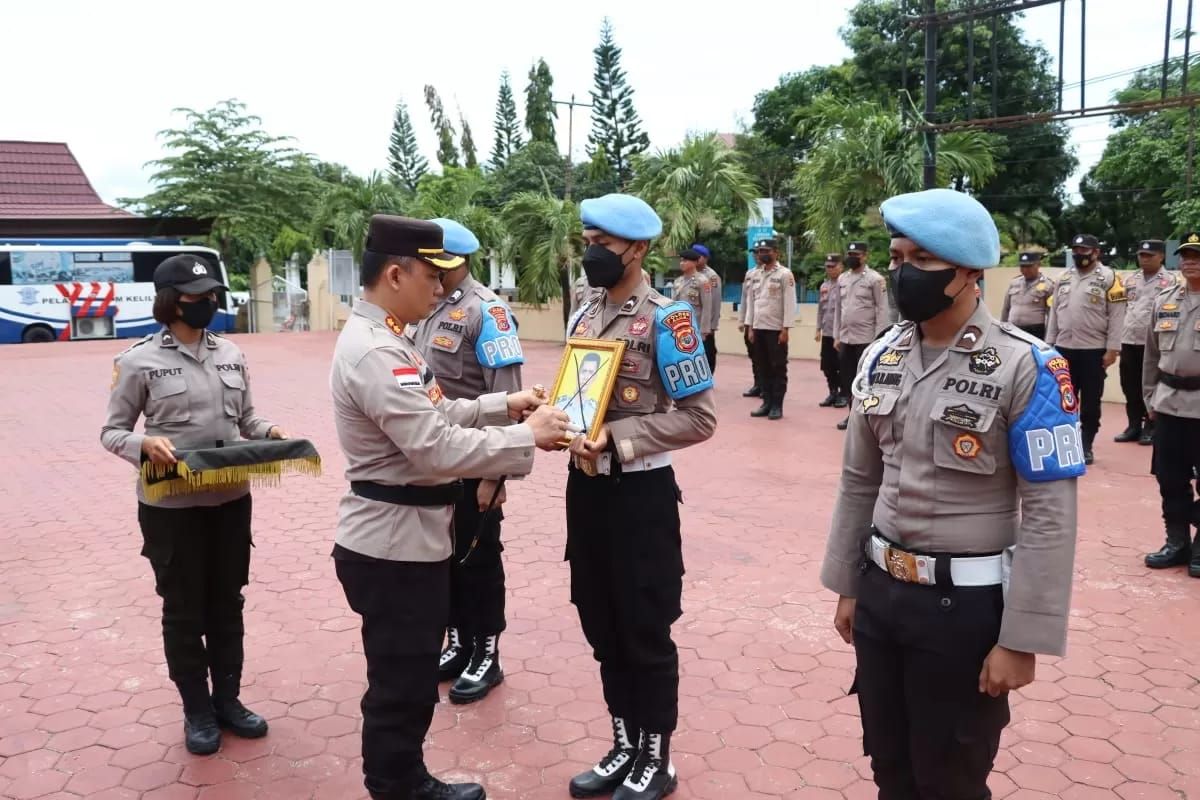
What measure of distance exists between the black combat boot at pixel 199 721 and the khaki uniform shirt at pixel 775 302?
7.88 m

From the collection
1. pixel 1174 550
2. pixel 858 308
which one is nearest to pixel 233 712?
pixel 1174 550

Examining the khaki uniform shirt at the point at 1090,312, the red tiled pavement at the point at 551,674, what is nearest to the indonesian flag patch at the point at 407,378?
the red tiled pavement at the point at 551,674

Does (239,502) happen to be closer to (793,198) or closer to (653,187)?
(653,187)

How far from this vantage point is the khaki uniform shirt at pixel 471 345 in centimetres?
361

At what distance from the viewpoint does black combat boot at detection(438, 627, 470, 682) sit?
3.88 metres

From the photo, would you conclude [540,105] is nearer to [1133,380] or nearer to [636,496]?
[1133,380]

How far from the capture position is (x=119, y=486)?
7.59 m

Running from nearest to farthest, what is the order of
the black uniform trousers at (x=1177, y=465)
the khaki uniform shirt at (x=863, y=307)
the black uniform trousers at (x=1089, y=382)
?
the black uniform trousers at (x=1177, y=465)
the black uniform trousers at (x=1089, y=382)
the khaki uniform shirt at (x=863, y=307)

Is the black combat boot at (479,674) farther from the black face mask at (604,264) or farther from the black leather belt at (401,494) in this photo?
the black face mask at (604,264)

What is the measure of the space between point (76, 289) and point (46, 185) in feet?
26.2

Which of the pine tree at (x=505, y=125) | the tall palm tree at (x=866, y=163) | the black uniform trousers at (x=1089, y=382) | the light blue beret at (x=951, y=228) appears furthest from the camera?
the pine tree at (x=505, y=125)

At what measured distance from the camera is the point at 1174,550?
204 inches

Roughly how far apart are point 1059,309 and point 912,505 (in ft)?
22.8

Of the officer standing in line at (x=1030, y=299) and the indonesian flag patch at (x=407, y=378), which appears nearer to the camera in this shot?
the indonesian flag patch at (x=407, y=378)
